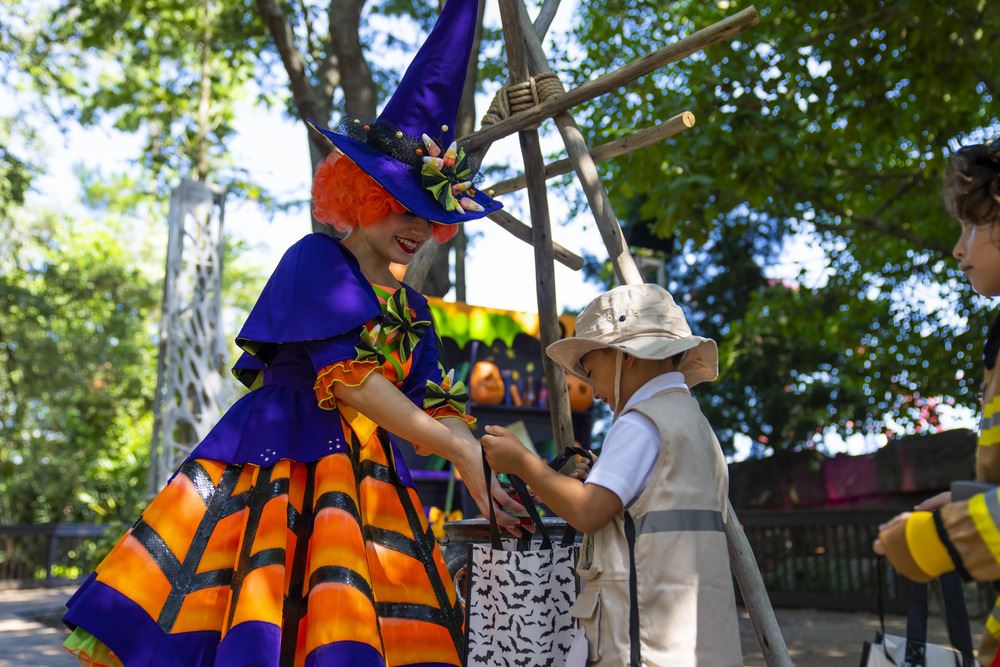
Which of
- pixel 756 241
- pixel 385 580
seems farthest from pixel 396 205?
pixel 756 241

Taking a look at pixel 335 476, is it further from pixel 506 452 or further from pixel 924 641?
pixel 924 641

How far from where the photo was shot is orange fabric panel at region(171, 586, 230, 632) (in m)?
1.91

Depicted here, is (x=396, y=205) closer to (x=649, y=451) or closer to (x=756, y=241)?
(x=649, y=451)

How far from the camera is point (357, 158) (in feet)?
7.47

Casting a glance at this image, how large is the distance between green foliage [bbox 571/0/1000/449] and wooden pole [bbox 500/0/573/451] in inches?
131

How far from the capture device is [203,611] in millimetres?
1934

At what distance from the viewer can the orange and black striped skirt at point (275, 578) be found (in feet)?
6.12

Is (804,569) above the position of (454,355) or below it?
below

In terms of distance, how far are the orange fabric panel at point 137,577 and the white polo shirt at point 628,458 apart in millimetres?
874

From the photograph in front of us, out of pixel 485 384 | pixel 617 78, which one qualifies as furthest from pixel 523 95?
pixel 485 384

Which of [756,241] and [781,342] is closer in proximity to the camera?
[781,342]

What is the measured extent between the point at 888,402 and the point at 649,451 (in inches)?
423

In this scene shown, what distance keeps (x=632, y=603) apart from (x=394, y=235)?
1.05 metres

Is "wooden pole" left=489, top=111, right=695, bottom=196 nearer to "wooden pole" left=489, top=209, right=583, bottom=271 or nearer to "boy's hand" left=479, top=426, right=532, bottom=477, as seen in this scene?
"wooden pole" left=489, top=209, right=583, bottom=271
